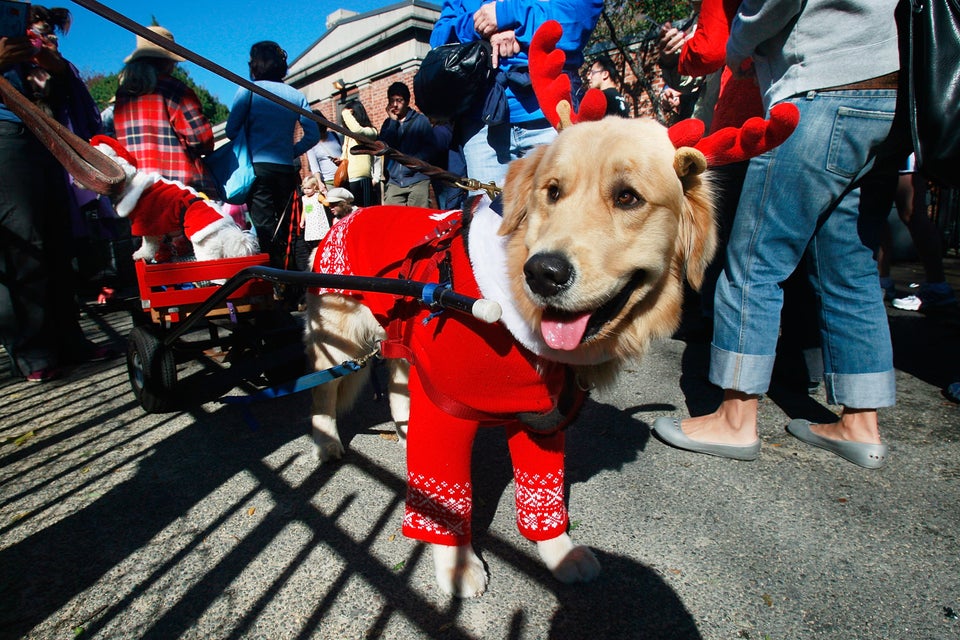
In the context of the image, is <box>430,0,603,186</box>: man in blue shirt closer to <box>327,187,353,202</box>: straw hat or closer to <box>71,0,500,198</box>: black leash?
<box>71,0,500,198</box>: black leash

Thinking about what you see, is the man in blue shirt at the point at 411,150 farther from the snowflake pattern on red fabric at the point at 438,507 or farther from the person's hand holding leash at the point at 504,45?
the snowflake pattern on red fabric at the point at 438,507

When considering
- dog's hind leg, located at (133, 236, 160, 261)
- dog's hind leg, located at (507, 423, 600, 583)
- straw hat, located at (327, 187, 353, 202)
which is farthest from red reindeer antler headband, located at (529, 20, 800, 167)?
straw hat, located at (327, 187, 353, 202)

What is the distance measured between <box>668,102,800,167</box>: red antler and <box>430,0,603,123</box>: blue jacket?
1664mm

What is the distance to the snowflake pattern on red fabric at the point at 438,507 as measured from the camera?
1.83 m

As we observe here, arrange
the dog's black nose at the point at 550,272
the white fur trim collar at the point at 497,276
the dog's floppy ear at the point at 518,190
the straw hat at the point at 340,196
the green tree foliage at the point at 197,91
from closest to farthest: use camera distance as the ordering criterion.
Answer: the dog's black nose at the point at 550,272 < the white fur trim collar at the point at 497,276 < the dog's floppy ear at the point at 518,190 < the straw hat at the point at 340,196 < the green tree foliage at the point at 197,91

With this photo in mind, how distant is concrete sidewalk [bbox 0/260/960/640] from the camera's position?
68.3 inches

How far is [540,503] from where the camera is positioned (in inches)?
76.3

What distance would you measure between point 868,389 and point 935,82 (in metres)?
1.31

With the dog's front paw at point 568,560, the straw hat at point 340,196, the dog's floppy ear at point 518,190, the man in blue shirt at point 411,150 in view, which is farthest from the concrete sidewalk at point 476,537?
the straw hat at point 340,196

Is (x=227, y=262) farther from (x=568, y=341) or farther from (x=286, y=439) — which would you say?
(x=568, y=341)

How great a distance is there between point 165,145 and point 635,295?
3998 millimetres

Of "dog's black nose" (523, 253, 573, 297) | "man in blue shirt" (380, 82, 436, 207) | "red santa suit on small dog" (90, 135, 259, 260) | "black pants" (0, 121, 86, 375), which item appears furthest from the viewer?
"man in blue shirt" (380, 82, 436, 207)

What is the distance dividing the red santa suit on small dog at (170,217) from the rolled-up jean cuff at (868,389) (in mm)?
3542

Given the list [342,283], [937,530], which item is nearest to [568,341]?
[342,283]
